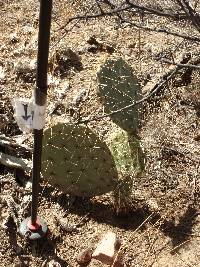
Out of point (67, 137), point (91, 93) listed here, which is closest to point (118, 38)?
point (91, 93)

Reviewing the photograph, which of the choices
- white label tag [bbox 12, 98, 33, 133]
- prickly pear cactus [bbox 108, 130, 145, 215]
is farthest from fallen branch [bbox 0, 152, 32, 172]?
white label tag [bbox 12, 98, 33, 133]

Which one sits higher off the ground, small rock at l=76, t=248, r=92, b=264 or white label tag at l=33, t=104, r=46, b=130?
white label tag at l=33, t=104, r=46, b=130

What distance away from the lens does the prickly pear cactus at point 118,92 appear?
255 centimetres

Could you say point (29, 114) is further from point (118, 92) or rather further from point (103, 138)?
Answer: point (103, 138)

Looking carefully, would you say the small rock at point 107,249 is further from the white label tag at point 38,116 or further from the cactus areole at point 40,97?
the white label tag at point 38,116

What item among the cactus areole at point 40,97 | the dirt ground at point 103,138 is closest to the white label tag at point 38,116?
the cactus areole at point 40,97

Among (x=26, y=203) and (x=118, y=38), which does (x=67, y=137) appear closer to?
(x=26, y=203)

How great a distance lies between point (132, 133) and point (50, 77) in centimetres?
90

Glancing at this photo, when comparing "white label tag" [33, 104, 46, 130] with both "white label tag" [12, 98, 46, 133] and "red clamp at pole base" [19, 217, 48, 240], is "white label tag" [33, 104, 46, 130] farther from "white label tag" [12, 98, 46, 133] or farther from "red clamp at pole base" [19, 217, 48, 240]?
"red clamp at pole base" [19, 217, 48, 240]

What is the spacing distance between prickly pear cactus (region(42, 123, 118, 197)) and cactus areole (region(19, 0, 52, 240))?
24 cm

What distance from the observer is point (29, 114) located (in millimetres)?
1854

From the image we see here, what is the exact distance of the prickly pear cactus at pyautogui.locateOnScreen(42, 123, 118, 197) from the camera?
2369 millimetres

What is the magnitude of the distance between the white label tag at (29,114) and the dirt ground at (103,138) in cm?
60

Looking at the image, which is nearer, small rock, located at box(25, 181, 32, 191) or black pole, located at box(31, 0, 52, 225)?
black pole, located at box(31, 0, 52, 225)
